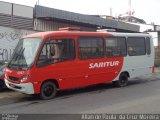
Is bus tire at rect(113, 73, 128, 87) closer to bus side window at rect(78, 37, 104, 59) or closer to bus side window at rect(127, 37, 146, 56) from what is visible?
bus side window at rect(127, 37, 146, 56)

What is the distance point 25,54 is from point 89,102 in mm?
3055

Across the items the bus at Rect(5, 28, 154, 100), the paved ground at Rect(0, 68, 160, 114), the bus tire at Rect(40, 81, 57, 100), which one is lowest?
the paved ground at Rect(0, 68, 160, 114)

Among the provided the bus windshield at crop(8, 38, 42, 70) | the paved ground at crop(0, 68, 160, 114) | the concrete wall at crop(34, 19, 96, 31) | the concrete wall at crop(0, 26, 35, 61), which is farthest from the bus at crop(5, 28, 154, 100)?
the concrete wall at crop(34, 19, 96, 31)

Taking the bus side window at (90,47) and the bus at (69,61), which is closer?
the bus at (69,61)

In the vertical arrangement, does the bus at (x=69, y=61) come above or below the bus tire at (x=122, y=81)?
above

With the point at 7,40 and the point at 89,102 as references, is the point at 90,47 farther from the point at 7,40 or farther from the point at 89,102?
the point at 7,40

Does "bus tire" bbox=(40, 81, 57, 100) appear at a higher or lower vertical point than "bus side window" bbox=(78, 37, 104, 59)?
lower

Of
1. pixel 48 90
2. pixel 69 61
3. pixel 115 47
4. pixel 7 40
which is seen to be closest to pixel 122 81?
pixel 115 47

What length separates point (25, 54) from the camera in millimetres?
11703

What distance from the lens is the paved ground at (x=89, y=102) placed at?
372 inches

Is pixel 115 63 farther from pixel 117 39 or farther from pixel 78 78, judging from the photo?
pixel 78 78

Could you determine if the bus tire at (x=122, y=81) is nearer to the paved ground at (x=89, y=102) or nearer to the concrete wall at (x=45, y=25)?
the paved ground at (x=89, y=102)

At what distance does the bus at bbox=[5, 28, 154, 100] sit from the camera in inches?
448

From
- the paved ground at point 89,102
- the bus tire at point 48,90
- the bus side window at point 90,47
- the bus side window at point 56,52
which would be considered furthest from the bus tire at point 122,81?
the bus tire at point 48,90
